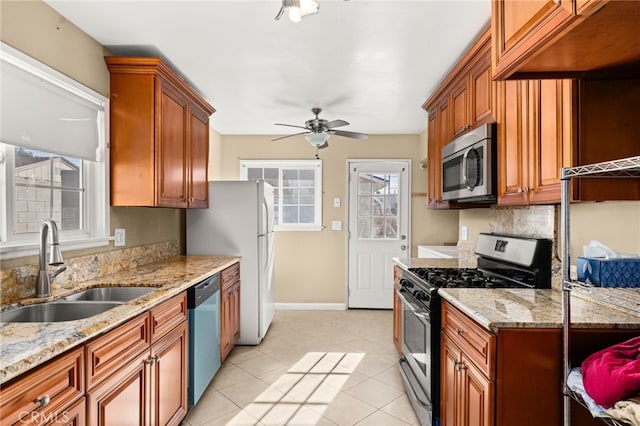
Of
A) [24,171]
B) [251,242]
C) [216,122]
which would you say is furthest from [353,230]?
[24,171]

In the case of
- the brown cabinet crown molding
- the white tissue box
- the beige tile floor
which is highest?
the brown cabinet crown molding

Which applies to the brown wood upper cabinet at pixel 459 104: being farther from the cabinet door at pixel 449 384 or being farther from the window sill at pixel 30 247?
the window sill at pixel 30 247

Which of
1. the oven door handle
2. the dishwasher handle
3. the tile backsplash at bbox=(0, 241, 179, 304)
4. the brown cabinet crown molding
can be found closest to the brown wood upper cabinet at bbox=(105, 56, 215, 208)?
Result: the brown cabinet crown molding

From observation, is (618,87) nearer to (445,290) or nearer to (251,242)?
(445,290)

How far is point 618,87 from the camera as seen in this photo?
1.46 meters

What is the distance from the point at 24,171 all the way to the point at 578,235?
2860 millimetres

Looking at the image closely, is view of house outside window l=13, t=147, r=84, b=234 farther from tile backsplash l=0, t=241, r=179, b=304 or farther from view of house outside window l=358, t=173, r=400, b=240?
view of house outside window l=358, t=173, r=400, b=240

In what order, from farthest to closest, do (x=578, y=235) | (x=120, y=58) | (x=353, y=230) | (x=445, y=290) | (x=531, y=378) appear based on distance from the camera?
(x=353, y=230) < (x=120, y=58) < (x=445, y=290) < (x=578, y=235) < (x=531, y=378)

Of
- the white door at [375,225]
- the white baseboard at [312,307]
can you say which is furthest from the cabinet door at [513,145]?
the white baseboard at [312,307]

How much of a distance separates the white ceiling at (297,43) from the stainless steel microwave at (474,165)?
64cm

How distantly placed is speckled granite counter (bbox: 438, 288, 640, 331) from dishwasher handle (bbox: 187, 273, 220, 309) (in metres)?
1.53

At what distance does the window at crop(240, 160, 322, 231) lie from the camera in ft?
16.6

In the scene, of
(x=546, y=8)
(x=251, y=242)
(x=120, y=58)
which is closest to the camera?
(x=546, y=8)

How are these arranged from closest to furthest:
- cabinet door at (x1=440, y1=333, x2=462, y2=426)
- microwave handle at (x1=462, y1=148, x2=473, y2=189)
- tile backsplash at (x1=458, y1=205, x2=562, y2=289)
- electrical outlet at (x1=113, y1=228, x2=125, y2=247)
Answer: cabinet door at (x1=440, y1=333, x2=462, y2=426)
tile backsplash at (x1=458, y1=205, x2=562, y2=289)
microwave handle at (x1=462, y1=148, x2=473, y2=189)
electrical outlet at (x1=113, y1=228, x2=125, y2=247)
